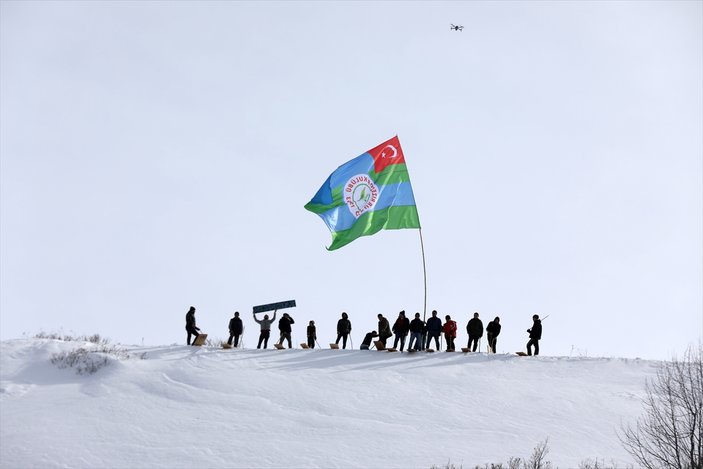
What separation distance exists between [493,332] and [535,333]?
1286mm

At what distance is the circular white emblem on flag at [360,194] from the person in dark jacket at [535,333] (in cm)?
650

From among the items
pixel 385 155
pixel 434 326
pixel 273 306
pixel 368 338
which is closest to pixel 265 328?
pixel 273 306

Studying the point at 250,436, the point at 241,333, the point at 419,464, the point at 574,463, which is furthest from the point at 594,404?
the point at 241,333

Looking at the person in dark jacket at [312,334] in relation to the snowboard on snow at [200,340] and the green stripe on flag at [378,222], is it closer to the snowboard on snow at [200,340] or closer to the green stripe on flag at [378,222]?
the green stripe on flag at [378,222]

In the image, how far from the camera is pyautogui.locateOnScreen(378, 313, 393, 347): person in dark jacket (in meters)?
28.8

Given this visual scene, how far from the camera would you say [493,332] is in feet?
93.9

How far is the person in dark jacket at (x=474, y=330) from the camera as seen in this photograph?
2861 cm

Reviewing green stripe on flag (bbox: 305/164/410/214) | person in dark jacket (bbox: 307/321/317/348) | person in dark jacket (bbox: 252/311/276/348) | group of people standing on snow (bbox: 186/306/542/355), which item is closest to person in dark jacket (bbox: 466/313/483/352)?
group of people standing on snow (bbox: 186/306/542/355)

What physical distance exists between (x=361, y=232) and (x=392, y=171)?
2.42 metres

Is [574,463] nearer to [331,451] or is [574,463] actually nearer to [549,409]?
[549,409]

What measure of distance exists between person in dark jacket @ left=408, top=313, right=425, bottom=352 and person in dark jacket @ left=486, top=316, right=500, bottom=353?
2.09 metres

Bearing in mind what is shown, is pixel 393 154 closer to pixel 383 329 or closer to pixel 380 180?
pixel 380 180

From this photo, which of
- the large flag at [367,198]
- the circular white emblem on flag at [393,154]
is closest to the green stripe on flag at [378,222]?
the large flag at [367,198]

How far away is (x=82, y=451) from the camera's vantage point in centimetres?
1967
